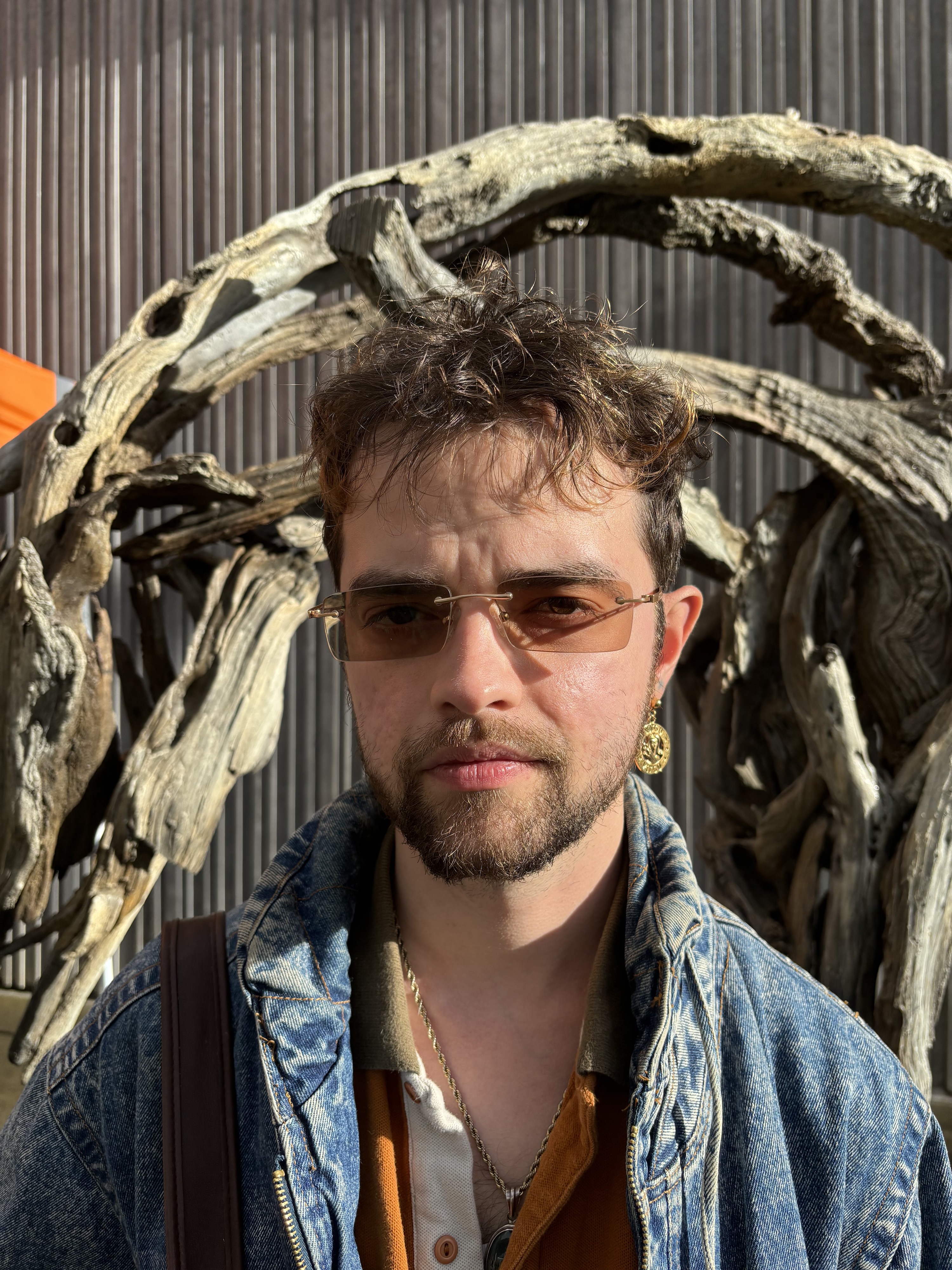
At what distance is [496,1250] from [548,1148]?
0.11m

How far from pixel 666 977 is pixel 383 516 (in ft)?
1.87

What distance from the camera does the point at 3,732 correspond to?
2.10m

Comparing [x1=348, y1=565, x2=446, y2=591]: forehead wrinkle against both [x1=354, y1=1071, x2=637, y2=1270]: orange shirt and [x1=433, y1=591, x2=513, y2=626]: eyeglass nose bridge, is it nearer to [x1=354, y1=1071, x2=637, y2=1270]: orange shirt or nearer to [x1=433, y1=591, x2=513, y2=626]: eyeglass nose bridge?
[x1=433, y1=591, x2=513, y2=626]: eyeglass nose bridge

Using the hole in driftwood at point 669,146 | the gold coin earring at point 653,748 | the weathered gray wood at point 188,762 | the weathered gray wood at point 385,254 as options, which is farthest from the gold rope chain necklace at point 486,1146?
the hole in driftwood at point 669,146

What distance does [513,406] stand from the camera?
1195 millimetres

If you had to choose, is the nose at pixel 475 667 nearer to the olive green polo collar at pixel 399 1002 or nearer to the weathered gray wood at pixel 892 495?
the olive green polo collar at pixel 399 1002

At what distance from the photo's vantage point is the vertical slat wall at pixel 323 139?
166 inches

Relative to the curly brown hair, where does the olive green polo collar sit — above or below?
below

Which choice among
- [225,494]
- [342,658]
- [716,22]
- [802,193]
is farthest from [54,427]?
[716,22]

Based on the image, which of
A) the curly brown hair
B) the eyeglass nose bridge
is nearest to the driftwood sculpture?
the curly brown hair

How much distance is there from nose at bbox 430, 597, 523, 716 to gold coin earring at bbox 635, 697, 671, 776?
296 mm

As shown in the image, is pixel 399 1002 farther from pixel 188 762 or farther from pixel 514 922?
pixel 188 762

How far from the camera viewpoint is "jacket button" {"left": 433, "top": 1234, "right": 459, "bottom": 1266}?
108 centimetres

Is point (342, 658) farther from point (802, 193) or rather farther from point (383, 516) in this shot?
point (802, 193)
